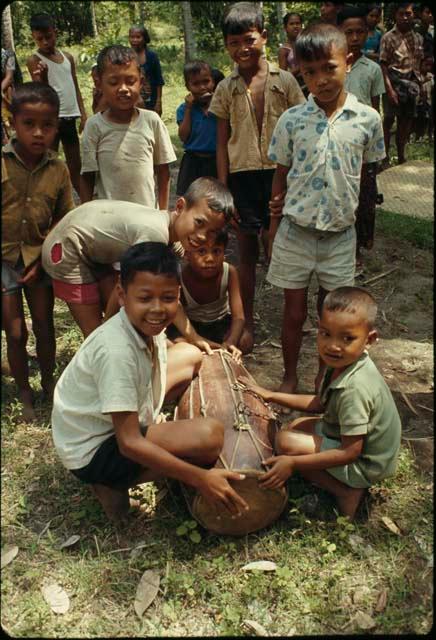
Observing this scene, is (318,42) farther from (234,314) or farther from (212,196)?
(234,314)

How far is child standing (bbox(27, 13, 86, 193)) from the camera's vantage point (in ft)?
18.1

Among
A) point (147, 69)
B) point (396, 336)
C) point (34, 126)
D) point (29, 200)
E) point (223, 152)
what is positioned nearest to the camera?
point (34, 126)

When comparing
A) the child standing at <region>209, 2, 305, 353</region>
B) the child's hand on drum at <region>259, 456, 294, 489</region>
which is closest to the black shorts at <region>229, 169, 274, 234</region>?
the child standing at <region>209, 2, 305, 353</region>

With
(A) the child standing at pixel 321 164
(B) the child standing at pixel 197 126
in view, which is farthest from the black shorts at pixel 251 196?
(B) the child standing at pixel 197 126

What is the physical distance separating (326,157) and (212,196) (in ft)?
1.75

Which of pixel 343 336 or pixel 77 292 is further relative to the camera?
pixel 77 292

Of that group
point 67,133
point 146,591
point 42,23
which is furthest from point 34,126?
point 42,23

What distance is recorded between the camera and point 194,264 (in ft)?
10.3

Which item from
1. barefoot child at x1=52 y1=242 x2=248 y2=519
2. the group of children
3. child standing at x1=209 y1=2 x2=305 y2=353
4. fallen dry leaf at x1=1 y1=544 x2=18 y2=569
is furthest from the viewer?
child standing at x1=209 y1=2 x2=305 y2=353

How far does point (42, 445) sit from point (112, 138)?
1.64m

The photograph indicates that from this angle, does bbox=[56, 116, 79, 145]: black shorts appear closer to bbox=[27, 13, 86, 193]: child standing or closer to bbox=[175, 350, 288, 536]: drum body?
bbox=[27, 13, 86, 193]: child standing

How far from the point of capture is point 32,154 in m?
2.90

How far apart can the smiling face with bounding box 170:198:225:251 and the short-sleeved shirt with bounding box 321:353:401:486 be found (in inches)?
37.3

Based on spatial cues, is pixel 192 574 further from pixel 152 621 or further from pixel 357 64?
pixel 357 64
